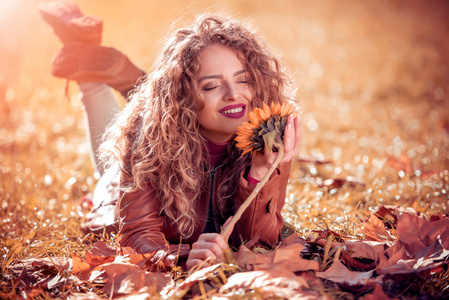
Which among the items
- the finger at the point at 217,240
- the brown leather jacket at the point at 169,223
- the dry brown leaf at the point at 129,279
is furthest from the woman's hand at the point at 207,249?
the brown leather jacket at the point at 169,223

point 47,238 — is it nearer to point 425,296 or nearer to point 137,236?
point 137,236

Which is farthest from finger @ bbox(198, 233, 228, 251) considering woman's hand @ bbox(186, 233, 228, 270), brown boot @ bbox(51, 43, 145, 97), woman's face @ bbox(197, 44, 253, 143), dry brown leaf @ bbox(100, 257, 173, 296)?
brown boot @ bbox(51, 43, 145, 97)

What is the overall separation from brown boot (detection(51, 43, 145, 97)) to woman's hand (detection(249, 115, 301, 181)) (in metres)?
1.37

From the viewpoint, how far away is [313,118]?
512cm

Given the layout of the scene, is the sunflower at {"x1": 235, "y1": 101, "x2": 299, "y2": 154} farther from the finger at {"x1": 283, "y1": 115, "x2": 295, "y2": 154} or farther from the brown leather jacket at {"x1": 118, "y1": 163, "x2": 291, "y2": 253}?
the brown leather jacket at {"x1": 118, "y1": 163, "x2": 291, "y2": 253}

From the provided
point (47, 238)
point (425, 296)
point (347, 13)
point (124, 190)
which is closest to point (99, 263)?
point (124, 190)

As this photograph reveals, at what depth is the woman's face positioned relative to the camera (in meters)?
2.20

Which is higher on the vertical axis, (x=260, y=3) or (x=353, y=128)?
(x=260, y=3)

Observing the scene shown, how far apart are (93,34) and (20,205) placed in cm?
118

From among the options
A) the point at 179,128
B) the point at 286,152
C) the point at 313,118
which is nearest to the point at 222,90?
the point at 179,128

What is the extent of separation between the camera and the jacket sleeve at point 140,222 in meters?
2.06

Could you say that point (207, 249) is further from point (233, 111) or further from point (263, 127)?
point (233, 111)

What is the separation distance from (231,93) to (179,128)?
0.99 feet

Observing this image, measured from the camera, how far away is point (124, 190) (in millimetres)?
2193
